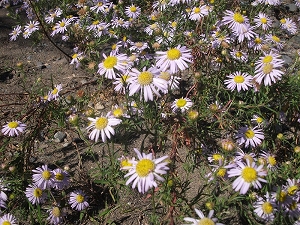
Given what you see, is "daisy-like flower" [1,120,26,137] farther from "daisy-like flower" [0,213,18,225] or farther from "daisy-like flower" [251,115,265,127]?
"daisy-like flower" [251,115,265,127]

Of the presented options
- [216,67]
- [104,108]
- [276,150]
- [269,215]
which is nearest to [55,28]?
[104,108]

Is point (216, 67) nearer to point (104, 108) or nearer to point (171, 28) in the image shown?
point (171, 28)

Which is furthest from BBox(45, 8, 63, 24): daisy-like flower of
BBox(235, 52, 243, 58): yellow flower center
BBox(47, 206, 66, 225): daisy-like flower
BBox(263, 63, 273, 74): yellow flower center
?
BBox(263, 63, 273, 74): yellow flower center

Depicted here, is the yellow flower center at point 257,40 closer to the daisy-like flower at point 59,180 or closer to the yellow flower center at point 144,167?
the yellow flower center at point 144,167

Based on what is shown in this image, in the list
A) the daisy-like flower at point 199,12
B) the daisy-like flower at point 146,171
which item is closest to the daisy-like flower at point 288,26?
the daisy-like flower at point 199,12

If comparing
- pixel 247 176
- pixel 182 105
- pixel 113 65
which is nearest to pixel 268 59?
pixel 182 105

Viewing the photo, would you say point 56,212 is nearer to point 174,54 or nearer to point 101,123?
point 101,123
